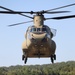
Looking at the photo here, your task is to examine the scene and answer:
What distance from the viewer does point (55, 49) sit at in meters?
28.1

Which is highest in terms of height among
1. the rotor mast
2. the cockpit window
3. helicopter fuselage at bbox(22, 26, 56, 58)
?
the rotor mast

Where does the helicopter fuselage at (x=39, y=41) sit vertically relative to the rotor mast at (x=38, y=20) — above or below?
below

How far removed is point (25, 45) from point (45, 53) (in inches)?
80.5

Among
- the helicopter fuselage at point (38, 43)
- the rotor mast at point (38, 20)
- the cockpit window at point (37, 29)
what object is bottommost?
the helicopter fuselage at point (38, 43)

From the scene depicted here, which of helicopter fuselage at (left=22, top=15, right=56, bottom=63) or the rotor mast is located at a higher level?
the rotor mast

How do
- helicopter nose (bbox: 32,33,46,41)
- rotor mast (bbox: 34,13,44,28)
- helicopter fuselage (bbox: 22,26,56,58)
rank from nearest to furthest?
helicopter nose (bbox: 32,33,46,41), helicopter fuselage (bbox: 22,26,56,58), rotor mast (bbox: 34,13,44,28)

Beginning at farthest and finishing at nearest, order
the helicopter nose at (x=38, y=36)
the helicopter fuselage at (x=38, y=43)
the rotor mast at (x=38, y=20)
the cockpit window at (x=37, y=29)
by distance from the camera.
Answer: the rotor mast at (x=38, y=20)
the cockpit window at (x=37, y=29)
the helicopter fuselage at (x=38, y=43)
the helicopter nose at (x=38, y=36)

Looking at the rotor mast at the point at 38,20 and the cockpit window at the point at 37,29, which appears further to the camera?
the rotor mast at the point at 38,20

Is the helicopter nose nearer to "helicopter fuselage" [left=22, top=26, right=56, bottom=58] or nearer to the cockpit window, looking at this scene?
"helicopter fuselage" [left=22, top=26, right=56, bottom=58]

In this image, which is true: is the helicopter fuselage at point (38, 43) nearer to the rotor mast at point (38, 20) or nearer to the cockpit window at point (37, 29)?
the cockpit window at point (37, 29)

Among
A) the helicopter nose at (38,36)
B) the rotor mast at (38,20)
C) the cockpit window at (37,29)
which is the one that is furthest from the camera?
the rotor mast at (38,20)

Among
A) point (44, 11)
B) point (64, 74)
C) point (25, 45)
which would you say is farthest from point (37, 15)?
point (64, 74)

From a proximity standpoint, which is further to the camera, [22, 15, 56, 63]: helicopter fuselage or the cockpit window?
the cockpit window

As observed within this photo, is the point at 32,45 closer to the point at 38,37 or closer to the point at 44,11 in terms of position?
the point at 38,37
